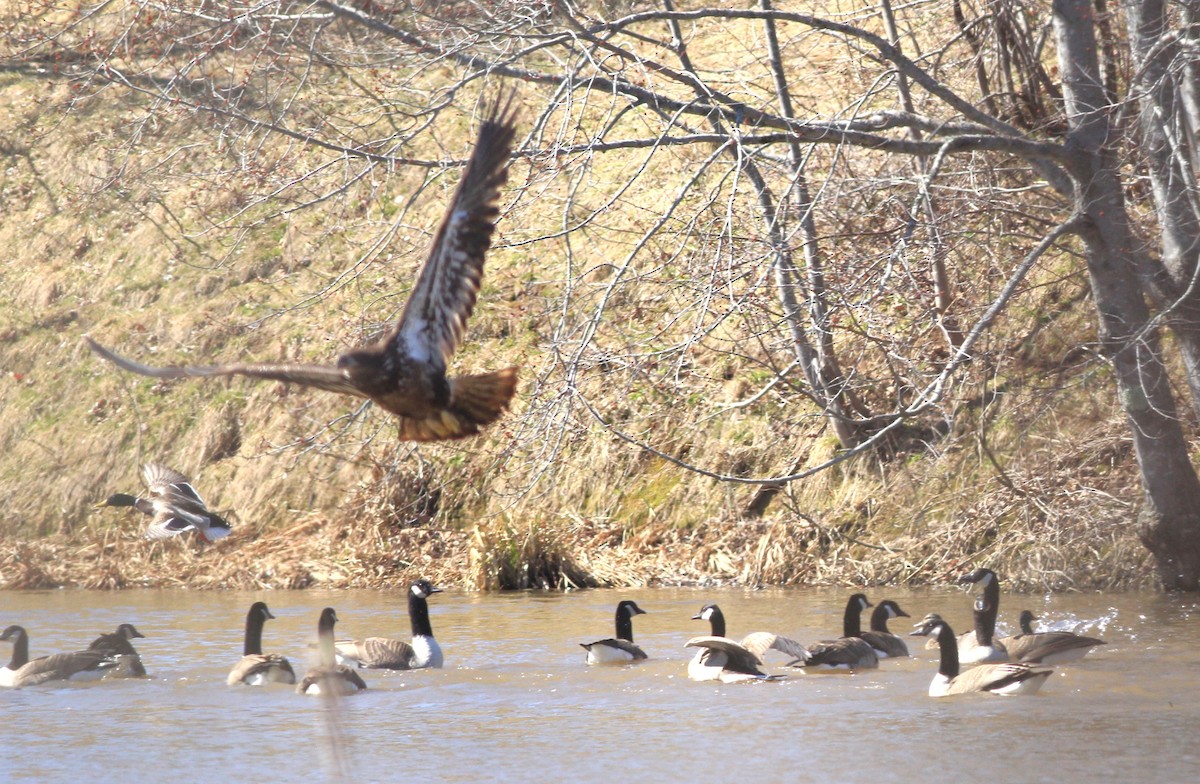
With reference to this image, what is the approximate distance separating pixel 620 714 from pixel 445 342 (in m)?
2.61

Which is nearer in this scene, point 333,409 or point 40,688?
point 40,688

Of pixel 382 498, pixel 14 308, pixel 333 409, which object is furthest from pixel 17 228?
pixel 382 498

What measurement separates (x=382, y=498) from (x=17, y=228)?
10.5m

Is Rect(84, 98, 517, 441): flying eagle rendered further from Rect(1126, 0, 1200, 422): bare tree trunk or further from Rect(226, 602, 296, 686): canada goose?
Rect(1126, 0, 1200, 422): bare tree trunk

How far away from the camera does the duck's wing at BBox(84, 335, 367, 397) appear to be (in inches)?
243

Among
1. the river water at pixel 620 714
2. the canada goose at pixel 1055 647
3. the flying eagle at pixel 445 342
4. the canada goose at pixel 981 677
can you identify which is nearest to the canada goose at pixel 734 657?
the river water at pixel 620 714

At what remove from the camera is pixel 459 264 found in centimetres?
675

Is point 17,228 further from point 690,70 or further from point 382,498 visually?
point 690,70

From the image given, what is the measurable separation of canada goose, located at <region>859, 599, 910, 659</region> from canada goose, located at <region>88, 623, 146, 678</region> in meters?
4.87

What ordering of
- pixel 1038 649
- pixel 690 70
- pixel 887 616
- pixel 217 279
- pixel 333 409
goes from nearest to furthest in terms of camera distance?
pixel 1038 649 < pixel 690 70 < pixel 887 616 < pixel 333 409 < pixel 217 279

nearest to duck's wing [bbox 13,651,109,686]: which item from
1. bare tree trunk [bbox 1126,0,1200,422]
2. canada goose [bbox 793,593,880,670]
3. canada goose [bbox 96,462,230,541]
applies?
canada goose [bbox 96,462,230,541]

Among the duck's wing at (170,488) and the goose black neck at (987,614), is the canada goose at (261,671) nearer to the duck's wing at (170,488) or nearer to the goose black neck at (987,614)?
the duck's wing at (170,488)

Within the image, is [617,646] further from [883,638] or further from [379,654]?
[883,638]

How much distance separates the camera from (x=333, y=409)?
16422 mm
